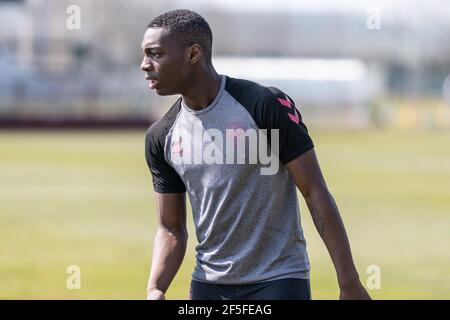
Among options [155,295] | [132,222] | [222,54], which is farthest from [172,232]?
[222,54]

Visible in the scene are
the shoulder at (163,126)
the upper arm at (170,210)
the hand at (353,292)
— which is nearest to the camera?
the hand at (353,292)

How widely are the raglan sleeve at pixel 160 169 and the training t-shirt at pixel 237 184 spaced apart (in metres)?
0.05

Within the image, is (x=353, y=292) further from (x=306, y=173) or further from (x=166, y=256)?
(x=166, y=256)

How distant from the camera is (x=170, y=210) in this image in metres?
6.07

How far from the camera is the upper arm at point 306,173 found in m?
5.37

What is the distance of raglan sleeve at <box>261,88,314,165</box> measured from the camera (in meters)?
5.36

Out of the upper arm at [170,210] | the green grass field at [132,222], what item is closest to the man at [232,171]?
the upper arm at [170,210]

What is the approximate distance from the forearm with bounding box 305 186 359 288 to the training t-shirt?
0.25 metres

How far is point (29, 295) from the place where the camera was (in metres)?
11.2

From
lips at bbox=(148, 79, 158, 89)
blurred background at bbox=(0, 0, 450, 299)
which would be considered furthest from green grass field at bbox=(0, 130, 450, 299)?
lips at bbox=(148, 79, 158, 89)

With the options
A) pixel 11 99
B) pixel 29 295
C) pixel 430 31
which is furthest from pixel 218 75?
pixel 430 31

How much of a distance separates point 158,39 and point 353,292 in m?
1.55

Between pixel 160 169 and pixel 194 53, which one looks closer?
pixel 194 53

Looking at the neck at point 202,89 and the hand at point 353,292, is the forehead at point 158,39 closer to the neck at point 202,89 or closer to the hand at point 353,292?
the neck at point 202,89
